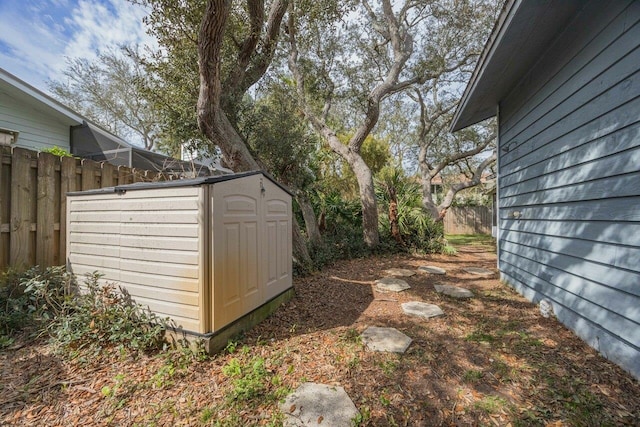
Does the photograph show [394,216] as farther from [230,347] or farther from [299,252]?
[230,347]

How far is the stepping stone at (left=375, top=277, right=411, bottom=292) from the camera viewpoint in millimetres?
4043

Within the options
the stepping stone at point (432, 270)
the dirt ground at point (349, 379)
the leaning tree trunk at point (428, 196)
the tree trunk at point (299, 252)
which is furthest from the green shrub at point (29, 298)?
the leaning tree trunk at point (428, 196)

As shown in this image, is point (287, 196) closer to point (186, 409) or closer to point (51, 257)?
point (186, 409)

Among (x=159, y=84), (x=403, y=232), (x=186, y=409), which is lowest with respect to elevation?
(x=186, y=409)

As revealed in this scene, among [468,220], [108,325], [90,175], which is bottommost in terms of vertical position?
[108,325]

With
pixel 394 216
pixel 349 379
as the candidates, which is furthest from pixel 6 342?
pixel 394 216

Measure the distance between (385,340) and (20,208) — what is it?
3.88m

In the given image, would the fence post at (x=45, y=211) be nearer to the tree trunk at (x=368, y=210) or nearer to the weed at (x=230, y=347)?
the weed at (x=230, y=347)

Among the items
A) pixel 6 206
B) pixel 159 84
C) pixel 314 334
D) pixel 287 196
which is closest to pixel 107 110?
pixel 159 84

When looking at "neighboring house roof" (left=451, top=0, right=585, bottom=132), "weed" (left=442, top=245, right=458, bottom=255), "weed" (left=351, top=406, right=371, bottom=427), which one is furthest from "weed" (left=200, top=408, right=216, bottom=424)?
"weed" (left=442, top=245, right=458, bottom=255)

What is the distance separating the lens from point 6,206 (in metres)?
2.69

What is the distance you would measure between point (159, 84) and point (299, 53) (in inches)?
142

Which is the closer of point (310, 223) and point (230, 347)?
point (230, 347)

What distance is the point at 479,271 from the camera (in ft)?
16.7
